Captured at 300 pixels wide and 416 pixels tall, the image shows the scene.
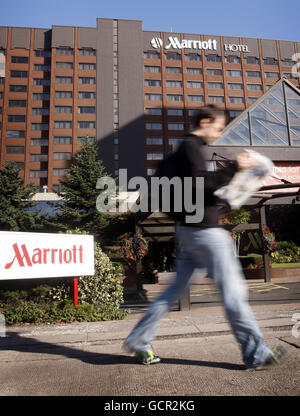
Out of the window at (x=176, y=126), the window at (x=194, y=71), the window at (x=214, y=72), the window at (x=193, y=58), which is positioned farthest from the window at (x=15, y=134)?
the window at (x=214, y=72)

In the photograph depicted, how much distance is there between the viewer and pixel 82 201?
21641mm

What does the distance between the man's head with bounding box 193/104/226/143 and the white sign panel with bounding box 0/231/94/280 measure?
4248 mm

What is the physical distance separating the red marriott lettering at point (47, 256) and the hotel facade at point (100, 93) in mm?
42279

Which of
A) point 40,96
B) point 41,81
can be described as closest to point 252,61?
point 41,81

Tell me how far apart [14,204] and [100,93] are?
3380 centimetres

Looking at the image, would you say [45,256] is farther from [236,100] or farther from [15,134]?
[236,100]

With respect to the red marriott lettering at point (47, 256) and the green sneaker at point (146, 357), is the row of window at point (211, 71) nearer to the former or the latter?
the red marriott lettering at point (47, 256)

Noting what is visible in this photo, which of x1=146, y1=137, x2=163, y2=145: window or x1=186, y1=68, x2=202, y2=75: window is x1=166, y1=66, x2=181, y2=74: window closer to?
x1=186, y1=68, x2=202, y2=75: window

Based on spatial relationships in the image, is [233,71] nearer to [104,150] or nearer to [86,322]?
[104,150]

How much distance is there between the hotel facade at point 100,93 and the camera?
48.0m

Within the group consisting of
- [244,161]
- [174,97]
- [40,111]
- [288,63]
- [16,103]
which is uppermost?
[288,63]

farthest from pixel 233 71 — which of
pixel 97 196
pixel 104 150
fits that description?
pixel 97 196

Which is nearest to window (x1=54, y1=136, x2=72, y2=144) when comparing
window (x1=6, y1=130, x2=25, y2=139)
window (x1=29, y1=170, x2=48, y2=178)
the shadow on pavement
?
window (x1=6, y1=130, x2=25, y2=139)

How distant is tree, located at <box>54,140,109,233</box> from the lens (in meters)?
21.9
